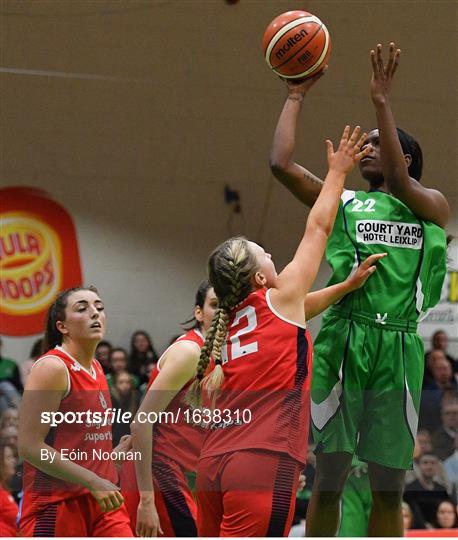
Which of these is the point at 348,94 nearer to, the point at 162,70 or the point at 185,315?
the point at 162,70

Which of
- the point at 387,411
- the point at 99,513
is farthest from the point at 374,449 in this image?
the point at 99,513

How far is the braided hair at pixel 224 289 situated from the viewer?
3.70 meters

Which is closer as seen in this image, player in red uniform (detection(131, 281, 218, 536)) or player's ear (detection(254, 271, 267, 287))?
player's ear (detection(254, 271, 267, 287))

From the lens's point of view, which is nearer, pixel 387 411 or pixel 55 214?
pixel 387 411

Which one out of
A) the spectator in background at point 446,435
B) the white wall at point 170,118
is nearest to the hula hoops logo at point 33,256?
the white wall at point 170,118

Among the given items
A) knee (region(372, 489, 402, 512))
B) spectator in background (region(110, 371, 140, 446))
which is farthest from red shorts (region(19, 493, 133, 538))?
knee (region(372, 489, 402, 512))

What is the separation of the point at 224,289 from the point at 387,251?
80cm

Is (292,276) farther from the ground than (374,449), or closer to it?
farther from the ground

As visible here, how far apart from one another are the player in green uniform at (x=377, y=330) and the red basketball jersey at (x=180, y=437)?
0.54m

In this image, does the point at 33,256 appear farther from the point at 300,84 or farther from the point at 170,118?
the point at 300,84

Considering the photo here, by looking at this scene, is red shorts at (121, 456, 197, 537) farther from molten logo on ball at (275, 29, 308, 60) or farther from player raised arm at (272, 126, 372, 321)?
molten logo on ball at (275, 29, 308, 60)

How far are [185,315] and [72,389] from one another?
16.6 ft

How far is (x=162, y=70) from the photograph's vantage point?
9305 millimetres

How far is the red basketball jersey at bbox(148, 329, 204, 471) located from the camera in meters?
4.29
